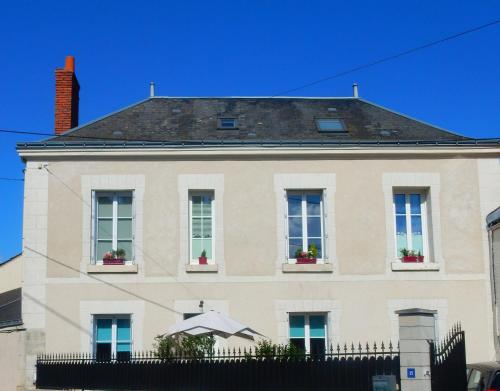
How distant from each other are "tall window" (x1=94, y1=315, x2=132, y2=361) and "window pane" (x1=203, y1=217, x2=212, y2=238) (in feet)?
8.13

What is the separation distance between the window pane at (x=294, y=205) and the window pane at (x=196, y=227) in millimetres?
2050

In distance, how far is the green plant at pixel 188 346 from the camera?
50.4ft

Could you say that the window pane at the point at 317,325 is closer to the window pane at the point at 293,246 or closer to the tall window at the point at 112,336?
the window pane at the point at 293,246

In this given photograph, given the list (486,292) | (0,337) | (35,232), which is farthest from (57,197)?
(486,292)

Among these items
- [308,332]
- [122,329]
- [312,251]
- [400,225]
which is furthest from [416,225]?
[122,329]

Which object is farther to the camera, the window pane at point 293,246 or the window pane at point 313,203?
the window pane at point 313,203

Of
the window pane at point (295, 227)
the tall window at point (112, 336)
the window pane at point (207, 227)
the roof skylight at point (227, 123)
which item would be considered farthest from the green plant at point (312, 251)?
the tall window at point (112, 336)

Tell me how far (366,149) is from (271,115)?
2.96 meters

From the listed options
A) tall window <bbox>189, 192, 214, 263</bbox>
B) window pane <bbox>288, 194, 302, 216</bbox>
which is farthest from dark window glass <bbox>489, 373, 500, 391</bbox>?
tall window <bbox>189, 192, 214, 263</bbox>

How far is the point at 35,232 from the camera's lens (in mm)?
17812

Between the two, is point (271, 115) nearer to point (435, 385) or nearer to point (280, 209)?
point (280, 209)

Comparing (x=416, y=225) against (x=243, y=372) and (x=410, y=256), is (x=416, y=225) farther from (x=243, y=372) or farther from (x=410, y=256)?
(x=243, y=372)

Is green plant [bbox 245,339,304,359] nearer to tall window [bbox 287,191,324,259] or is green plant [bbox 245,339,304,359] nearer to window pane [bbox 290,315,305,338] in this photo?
window pane [bbox 290,315,305,338]

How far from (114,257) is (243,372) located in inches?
234
